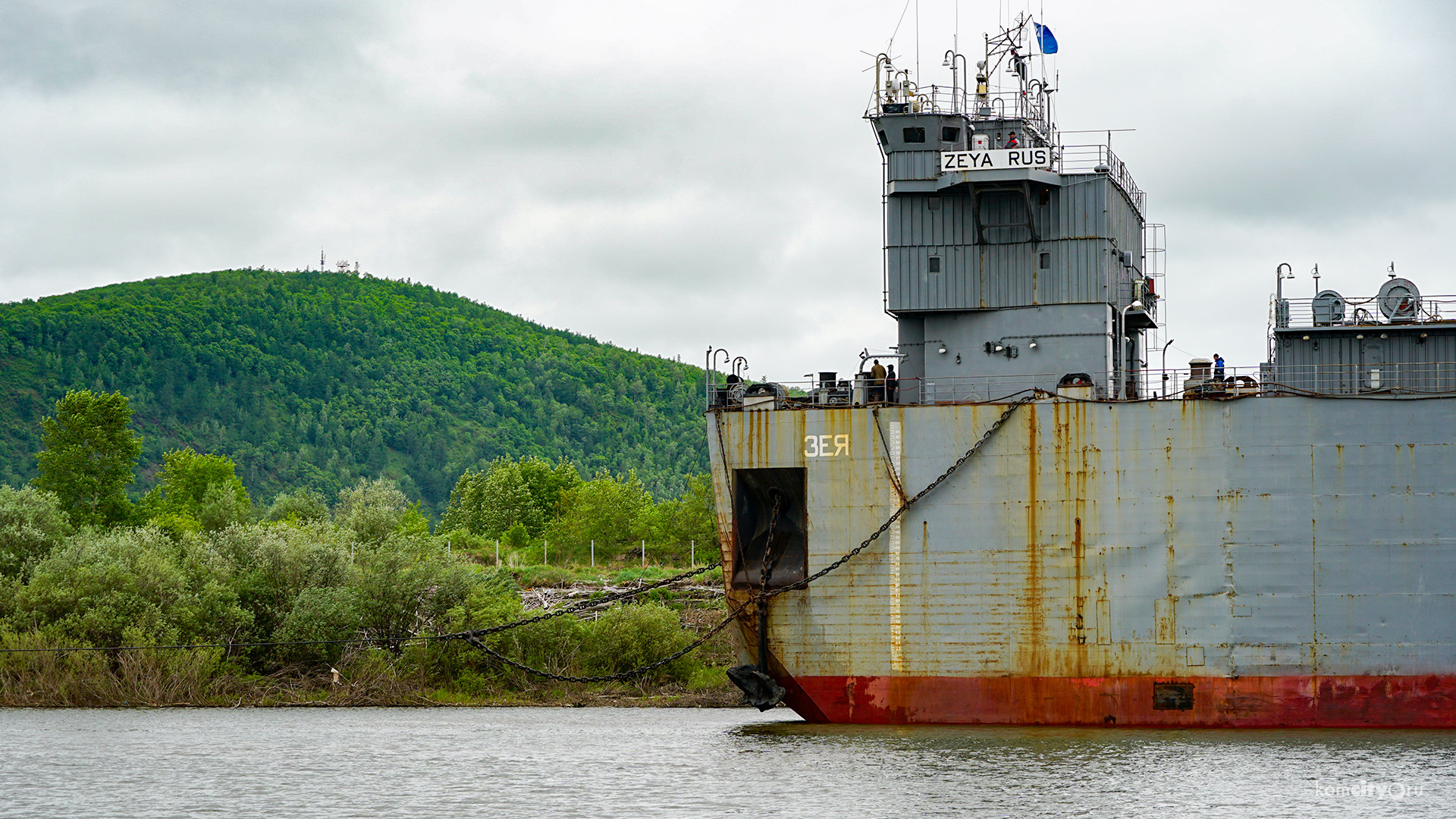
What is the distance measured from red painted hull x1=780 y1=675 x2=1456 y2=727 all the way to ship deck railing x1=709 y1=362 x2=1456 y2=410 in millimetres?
5198

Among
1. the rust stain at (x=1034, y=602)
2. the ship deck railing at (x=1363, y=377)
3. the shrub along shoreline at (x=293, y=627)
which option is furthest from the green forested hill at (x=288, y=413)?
the rust stain at (x=1034, y=602)

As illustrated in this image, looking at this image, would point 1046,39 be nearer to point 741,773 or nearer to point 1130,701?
point 1130,701

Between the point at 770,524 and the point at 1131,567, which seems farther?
the point at 770,524

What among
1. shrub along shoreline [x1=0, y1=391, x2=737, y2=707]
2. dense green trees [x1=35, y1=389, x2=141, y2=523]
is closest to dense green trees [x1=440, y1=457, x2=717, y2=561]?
dense green trees [x1=35, y1=389, x2=141, y2=523]

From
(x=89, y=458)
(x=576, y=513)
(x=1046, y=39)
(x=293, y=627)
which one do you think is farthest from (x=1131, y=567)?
(x=576, y=513)

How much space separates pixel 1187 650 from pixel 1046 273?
26.8 ft

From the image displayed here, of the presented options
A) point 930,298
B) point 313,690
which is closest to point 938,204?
point 930,298

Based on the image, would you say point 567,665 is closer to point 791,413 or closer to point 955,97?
point 791,413

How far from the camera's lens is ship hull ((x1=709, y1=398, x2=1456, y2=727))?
1082 inches

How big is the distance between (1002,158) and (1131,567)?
8513 millimetres

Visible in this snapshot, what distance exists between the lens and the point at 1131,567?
92.0 ft

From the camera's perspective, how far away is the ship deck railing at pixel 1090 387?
1117 inches

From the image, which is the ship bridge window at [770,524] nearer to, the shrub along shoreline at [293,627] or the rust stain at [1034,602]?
the rust stain at [1034,602]

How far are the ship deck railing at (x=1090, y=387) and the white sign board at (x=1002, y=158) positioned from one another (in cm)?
418
